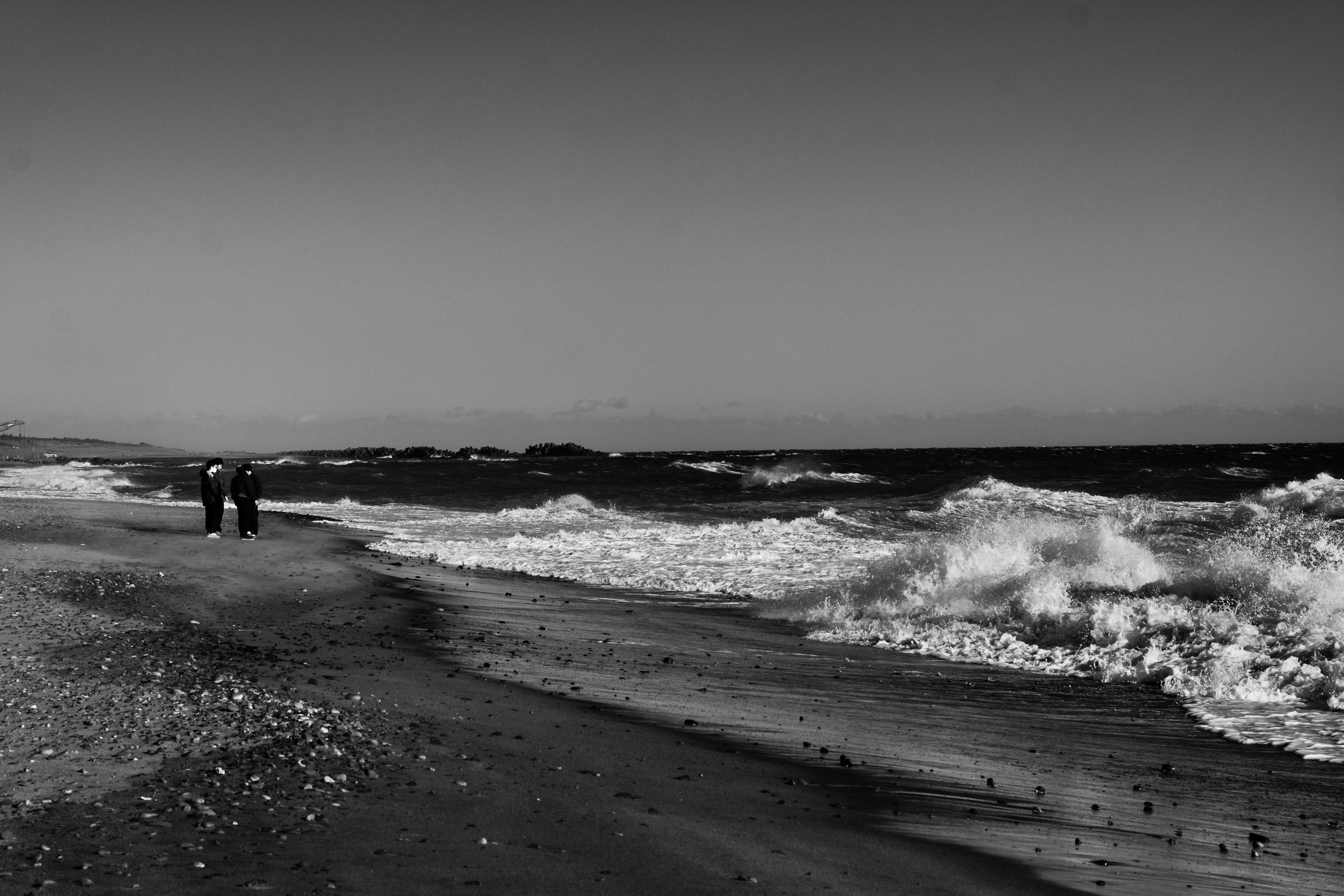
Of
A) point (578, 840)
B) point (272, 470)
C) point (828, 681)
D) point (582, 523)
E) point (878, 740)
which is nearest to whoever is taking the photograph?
point (578, 840)

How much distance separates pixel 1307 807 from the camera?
566 cm

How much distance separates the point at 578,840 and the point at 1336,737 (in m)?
5.80

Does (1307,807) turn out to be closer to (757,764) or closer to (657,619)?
(757,764)

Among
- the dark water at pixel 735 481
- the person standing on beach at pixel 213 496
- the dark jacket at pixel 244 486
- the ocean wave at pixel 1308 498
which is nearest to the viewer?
the person standing on beach at pixel 213 496

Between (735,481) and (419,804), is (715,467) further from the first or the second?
(419,804)

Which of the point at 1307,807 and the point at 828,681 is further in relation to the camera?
the point at 828,681

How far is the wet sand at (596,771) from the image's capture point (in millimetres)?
4512

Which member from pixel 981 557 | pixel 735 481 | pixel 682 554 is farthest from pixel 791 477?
pixel 981 557

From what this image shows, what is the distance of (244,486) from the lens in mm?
20016

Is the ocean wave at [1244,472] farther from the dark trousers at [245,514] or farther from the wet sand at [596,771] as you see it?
the wet sand at [596,771]

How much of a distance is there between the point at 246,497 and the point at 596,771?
54.3 ft

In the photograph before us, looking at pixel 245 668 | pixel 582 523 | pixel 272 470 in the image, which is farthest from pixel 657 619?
pixel 272 470

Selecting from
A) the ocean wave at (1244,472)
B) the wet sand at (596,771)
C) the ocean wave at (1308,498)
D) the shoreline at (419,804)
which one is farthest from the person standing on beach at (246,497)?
the ocean wave at (1244,472)

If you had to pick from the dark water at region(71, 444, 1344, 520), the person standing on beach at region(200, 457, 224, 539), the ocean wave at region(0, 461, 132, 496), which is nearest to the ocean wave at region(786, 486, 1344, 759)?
the person standing on beach at region(200, 457, 224, 539)
